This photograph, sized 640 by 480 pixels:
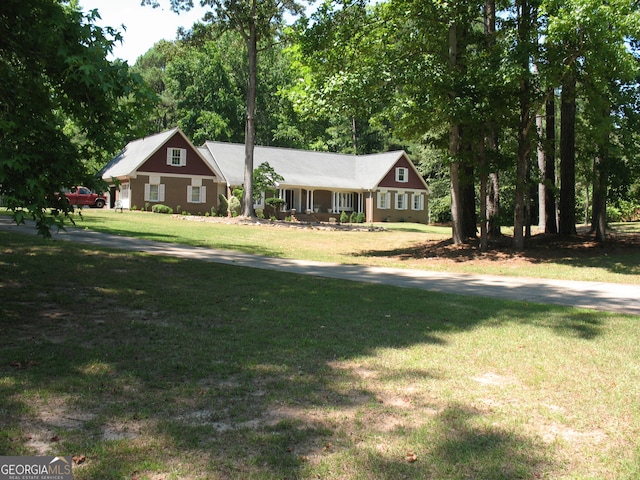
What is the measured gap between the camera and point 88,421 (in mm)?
4180

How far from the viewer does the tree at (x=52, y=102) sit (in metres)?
5.96

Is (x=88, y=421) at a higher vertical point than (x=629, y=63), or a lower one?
lower

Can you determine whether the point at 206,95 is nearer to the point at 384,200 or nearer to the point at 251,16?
the point at 384,200

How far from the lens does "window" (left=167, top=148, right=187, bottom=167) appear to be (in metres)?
41.8

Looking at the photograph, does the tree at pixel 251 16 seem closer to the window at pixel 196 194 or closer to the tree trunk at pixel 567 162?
the window at pixel 196 194

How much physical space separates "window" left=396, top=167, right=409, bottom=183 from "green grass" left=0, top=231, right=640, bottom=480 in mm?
40675

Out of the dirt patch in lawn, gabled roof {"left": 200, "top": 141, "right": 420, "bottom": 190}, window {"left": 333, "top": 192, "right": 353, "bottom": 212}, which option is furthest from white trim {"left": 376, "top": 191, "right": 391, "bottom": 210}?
the dirt patch in lawn

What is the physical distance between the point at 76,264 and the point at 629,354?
972 cm

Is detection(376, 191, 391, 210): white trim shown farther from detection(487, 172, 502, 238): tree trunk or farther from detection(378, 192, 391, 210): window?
detection(487, 172, 502, 238): tree trunk

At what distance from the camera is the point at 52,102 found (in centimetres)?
743

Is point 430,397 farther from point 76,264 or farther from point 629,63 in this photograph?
point 629,63

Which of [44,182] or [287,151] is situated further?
[287,151]

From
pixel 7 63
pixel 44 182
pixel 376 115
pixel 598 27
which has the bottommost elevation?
pixel 44 182

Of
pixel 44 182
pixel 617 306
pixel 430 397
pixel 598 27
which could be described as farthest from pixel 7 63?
pixel 598 27
